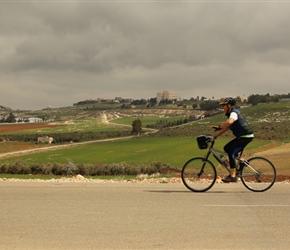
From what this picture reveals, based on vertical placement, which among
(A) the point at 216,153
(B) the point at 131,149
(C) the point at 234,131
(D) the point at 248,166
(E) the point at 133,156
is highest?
(C) the point at 234,131

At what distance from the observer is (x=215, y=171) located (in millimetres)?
10125

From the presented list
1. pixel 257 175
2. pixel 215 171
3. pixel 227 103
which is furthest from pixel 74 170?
pixel 227 103

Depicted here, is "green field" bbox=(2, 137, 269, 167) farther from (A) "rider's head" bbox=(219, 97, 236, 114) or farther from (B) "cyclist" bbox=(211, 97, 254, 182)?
(A) "rider's head" bbox=(219, 97, 236, 114)

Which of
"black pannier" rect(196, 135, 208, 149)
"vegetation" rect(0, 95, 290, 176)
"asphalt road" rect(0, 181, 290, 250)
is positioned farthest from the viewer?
"vegetation" rect(0, 95, 290, 176)

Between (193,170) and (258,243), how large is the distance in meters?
4.54

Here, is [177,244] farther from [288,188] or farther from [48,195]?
[288,188]

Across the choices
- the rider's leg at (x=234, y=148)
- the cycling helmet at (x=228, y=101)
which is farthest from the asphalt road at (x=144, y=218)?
the cycling helmet at (x=228, y=101)

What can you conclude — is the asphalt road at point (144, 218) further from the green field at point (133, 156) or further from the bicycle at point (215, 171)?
the green field at point (133, 156)

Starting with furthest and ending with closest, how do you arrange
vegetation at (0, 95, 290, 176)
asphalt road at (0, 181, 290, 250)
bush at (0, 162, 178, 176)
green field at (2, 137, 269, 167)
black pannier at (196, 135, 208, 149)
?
green field at (2, 137, 269, 167), vegetation at (0, 95, 290, 176), bush at (0, 162, 178, 176), black pannier at (196, 135, 208, 149), asphalt road at (0, 181, 290, 250)

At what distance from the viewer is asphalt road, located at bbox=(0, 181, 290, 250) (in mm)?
5719

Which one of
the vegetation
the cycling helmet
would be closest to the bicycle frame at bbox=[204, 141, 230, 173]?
the cycling helmet

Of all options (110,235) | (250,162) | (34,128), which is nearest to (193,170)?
(250,162)

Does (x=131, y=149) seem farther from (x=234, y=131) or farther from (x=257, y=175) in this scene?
(x=234, y=131)

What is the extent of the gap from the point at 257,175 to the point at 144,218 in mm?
4252
